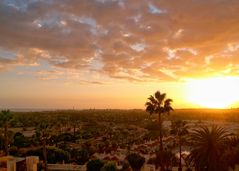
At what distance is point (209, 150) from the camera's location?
26203 mm

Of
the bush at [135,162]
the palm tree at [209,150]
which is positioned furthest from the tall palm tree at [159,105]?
the palm tree at [209,150]

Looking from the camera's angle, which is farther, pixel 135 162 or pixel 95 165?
pixel 135 162

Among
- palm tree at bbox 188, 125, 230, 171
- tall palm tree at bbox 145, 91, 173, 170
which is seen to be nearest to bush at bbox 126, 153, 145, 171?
tall palm tree at bbox 145, 91, 173, 170

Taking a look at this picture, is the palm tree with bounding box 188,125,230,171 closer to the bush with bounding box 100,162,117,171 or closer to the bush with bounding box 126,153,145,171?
the bush with bounding box 100,162,117,171

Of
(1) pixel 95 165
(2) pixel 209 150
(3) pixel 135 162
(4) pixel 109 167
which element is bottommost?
(3) pixel 135 162

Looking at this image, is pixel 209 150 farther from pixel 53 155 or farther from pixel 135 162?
pixel 53 155

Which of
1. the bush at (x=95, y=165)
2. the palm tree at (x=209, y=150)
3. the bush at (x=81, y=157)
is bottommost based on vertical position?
the bush at (x=81, y=157)

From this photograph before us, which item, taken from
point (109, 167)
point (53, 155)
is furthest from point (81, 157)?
point (109, 167)

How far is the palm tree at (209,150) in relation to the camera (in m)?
25.9

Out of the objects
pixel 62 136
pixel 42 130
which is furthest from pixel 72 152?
pixel 62 136

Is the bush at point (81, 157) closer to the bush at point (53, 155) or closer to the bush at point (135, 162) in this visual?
the bush at point (53, 155)

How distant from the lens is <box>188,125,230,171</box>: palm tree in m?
25.9

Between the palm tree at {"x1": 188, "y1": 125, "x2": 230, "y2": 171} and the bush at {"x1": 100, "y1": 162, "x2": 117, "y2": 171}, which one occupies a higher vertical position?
the palm tree at {"x1": 188, "y1": 125, "x2": 230, "y2": 171}

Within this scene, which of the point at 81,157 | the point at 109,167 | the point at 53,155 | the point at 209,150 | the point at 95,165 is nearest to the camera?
the point at 209,150
